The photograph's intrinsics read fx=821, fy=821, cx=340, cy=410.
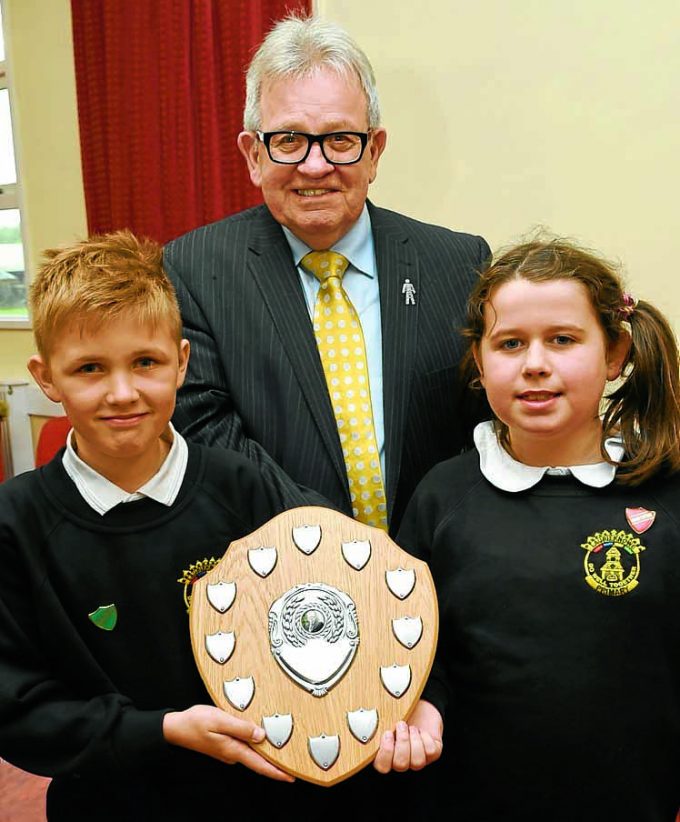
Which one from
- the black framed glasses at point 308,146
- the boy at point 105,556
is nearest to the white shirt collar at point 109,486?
the boy at point 105,556

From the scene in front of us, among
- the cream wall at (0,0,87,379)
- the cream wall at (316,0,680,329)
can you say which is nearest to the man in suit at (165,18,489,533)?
the cream wall at (316,0,680,329)

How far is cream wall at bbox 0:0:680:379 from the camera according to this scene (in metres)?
2.42

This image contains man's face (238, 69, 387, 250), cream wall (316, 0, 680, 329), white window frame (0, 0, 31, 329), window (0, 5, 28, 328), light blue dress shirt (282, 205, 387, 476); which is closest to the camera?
man's face (238, 69, 387, 250)

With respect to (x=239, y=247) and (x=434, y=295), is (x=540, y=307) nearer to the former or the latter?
(x=434, y=295)

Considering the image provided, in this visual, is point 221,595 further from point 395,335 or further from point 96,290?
point 395,335

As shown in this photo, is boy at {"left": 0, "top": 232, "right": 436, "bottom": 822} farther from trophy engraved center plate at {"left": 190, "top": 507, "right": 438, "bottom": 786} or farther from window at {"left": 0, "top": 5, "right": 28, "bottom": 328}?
window at {"left": 0, "top": 5, "right": 28, "bottom": 328}

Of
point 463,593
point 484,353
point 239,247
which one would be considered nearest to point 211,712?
point 463,593

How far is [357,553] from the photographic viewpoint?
1.32 metres

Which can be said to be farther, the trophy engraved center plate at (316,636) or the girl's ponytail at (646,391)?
the girl's ponytail at (646,391)

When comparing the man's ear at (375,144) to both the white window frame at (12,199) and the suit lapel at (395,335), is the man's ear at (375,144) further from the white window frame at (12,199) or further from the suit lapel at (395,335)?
the white window frame at (12,199)

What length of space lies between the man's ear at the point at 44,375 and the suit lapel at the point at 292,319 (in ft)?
1.99

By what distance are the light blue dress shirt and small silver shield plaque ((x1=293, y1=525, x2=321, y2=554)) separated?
59 centimetres

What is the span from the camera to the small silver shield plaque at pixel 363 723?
46.5 inches

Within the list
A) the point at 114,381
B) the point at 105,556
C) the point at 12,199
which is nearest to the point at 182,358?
the point at 114,381
